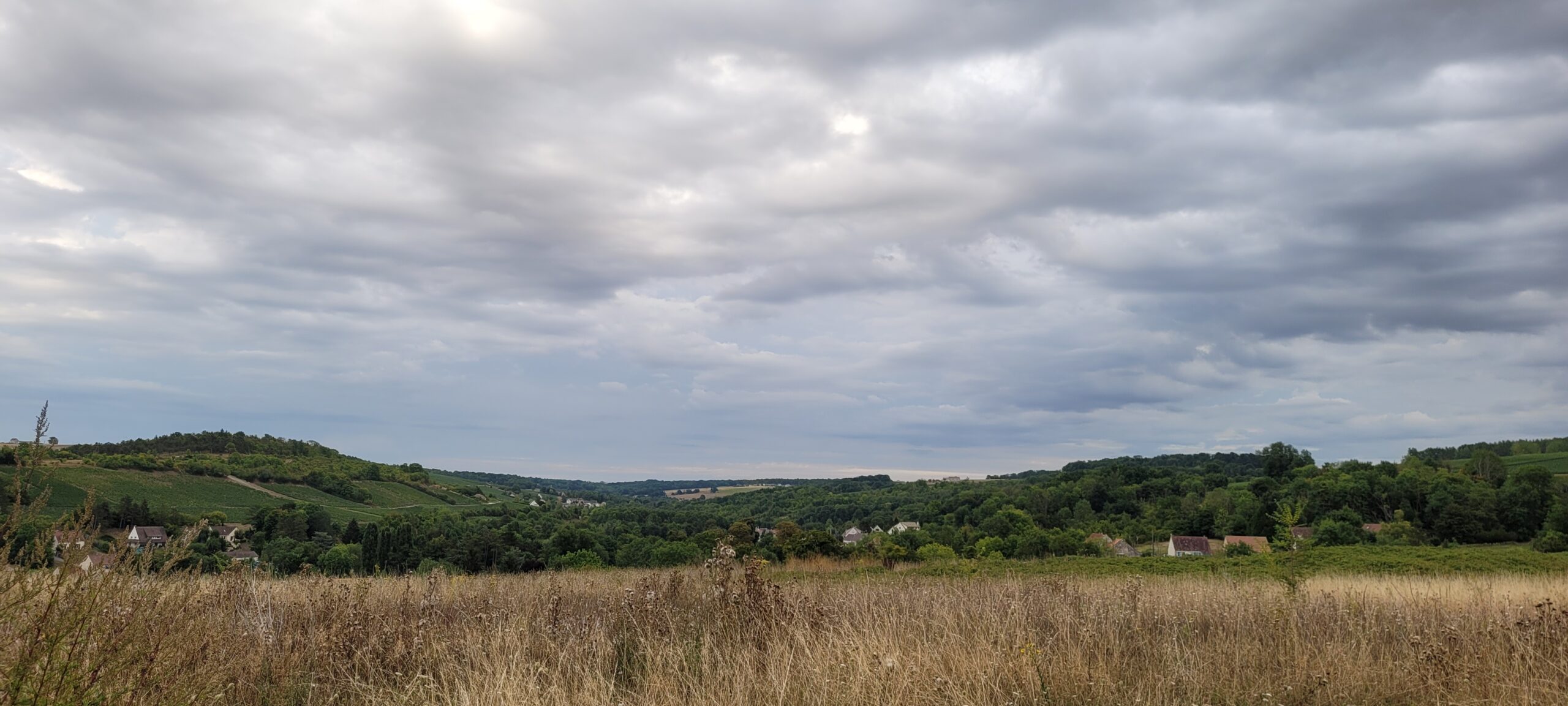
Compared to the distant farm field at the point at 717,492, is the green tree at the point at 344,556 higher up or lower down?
higher up

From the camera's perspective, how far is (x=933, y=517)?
7025cm

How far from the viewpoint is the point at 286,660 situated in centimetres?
695

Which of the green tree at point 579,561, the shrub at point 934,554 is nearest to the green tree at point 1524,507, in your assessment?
the shrub at point 934,554

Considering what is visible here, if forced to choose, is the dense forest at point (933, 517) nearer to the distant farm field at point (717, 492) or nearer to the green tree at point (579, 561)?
the green tree at point (579, 561)

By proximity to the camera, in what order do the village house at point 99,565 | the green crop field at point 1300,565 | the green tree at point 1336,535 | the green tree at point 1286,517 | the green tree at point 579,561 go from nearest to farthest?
the village house at point 99,565 → the green crop field at point 1300,565 → the green tree at point 579,561 → the green tree at point 1336,535 → the green tree at point 1286,517

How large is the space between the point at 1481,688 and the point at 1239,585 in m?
6.46

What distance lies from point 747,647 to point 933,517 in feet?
217

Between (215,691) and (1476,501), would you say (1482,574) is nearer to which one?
(215,691)

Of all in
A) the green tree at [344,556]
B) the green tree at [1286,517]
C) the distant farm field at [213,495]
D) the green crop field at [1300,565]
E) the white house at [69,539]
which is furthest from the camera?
the distant farm field at [213,495]

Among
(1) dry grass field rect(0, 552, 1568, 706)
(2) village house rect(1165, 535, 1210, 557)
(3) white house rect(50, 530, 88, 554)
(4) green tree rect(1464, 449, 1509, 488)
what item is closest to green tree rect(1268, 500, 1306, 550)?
(2) village house rect(1165, 535, 1210, 557)

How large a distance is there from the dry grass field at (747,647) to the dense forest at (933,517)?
1070 mm

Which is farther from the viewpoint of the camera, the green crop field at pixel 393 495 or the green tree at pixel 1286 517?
the green crop field at pixel 393 495

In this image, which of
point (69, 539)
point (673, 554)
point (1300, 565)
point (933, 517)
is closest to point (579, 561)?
point (673, 554)

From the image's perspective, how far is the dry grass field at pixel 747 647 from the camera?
4164 millimetres
